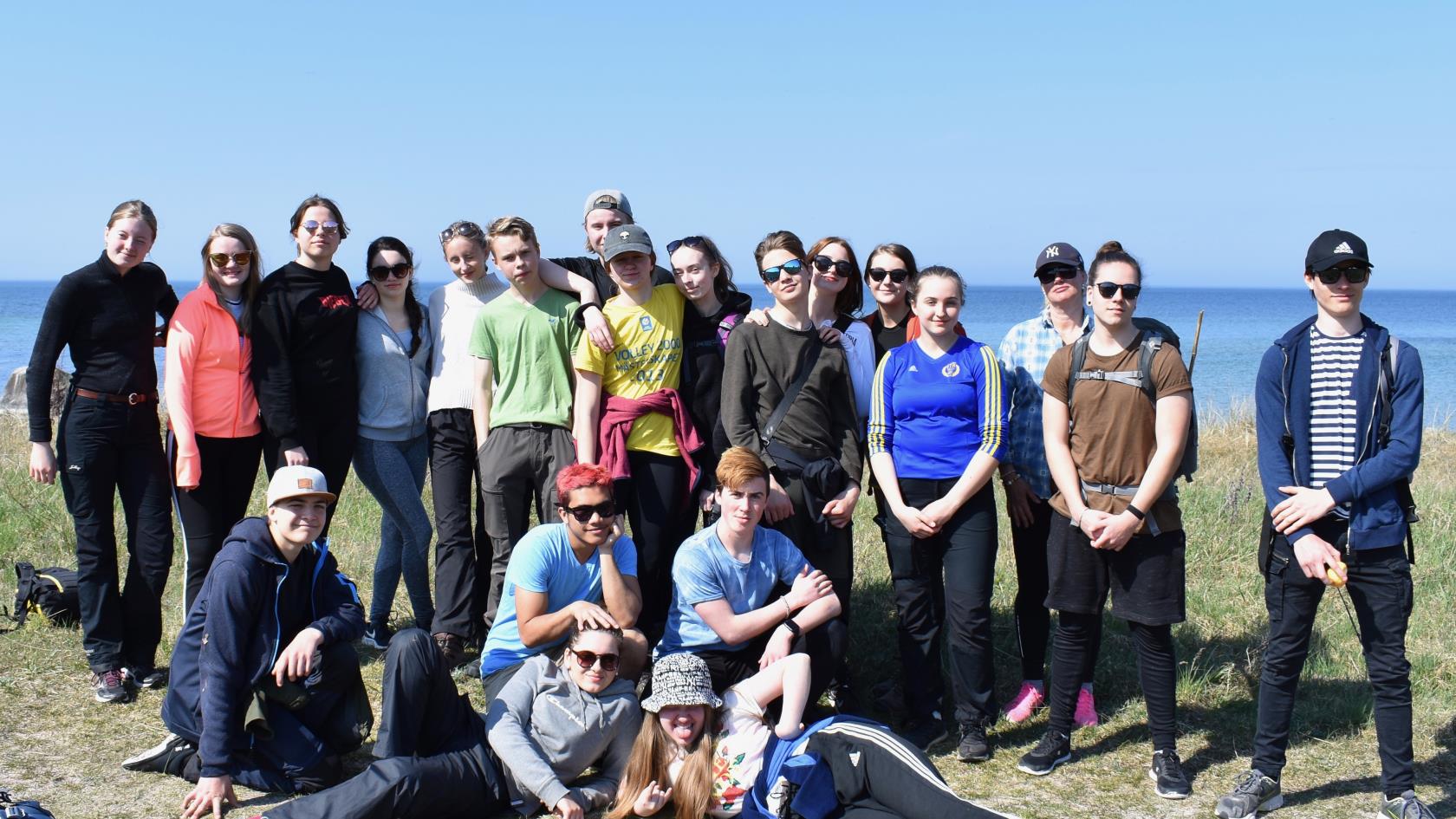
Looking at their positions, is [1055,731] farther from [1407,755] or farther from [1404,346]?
[1404,346]

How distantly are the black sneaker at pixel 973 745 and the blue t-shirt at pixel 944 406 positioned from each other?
3.50 feet

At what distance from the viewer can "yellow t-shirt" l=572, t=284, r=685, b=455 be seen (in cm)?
518

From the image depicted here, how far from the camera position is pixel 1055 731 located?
4.81 m

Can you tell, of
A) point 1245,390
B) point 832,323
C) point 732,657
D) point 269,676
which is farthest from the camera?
point 1245,390

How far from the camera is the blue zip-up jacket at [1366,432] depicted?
13.3 ft

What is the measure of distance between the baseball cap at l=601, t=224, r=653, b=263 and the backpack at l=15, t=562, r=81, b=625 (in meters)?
3.57

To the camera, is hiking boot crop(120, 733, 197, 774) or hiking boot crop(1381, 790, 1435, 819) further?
hiking boot crop(120, 733, 197, 774)

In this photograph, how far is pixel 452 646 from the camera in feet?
18.7

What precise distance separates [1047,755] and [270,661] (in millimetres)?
3072

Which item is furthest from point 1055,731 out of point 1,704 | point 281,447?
point 1,704

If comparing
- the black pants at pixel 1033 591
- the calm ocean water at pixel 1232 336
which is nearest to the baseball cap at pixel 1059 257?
the black pants at pixel 1033 591

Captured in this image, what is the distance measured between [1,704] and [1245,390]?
28.0 m

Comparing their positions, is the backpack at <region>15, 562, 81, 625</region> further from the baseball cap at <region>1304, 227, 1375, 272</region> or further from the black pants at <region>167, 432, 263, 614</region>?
the baseball cap at <region>1304, 227, 1375, 272</region>

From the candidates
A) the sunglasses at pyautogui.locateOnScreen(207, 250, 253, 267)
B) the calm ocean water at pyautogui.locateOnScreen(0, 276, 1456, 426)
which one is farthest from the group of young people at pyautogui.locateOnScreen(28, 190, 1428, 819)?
the calm ocean water at pyautogui.locateOnScreen(0, 276, 1456, 426)
